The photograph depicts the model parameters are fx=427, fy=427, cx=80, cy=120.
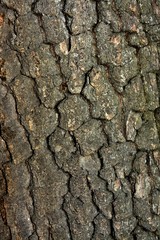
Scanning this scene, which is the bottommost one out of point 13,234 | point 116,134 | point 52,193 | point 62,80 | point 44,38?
point 13,234

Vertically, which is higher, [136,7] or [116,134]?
[136,7]

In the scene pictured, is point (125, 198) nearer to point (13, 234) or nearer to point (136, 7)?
point (13, 234)

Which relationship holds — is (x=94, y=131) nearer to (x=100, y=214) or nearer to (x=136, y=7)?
A: (x=100, y=214)

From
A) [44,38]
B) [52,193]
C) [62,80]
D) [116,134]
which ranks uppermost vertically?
[44,38]

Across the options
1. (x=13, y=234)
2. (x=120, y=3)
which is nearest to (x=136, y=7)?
(x=120, y=3)

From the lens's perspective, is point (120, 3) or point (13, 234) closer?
point (120, 3)

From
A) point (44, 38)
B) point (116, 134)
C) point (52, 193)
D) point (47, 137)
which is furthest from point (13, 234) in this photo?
point (44, 38)
